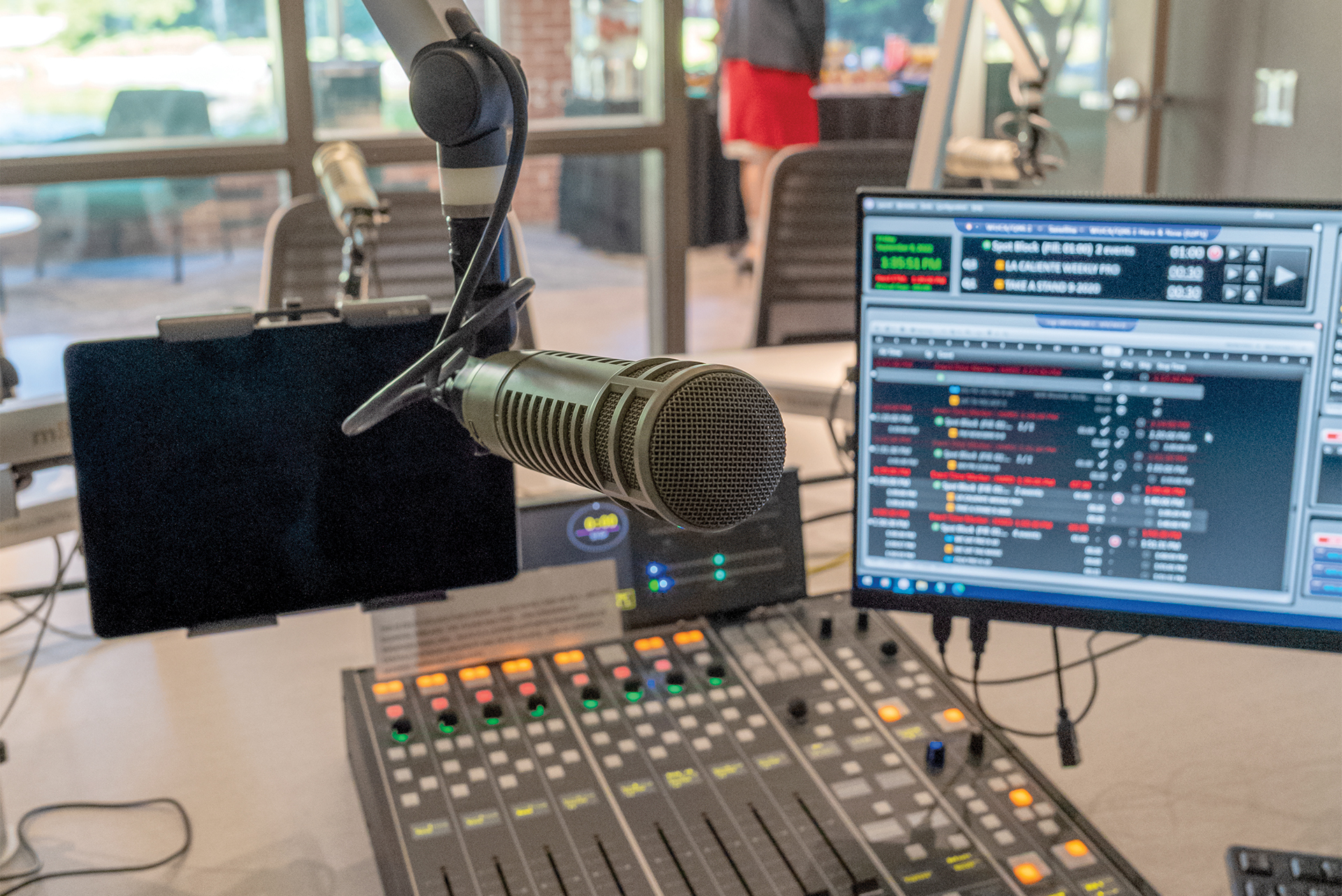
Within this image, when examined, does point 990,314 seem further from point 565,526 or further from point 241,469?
point 241,469

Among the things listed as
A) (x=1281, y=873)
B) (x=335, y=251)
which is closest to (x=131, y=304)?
(x=335, y=251)

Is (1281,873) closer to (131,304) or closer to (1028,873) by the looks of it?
(1028,873)

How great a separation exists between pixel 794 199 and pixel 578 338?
246cm

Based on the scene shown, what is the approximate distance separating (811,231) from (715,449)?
1983 mm

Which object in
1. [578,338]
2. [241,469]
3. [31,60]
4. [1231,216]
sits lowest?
[578,338]

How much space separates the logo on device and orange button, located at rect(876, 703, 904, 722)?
28 cm

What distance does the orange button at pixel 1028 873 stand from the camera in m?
0.78

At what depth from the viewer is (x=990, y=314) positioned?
0.88 metres

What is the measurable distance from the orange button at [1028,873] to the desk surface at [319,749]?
0.15 m

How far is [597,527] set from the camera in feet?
3.58

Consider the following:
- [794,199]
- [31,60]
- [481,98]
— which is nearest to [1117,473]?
[481,98]

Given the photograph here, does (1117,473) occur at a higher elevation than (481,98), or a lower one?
lower

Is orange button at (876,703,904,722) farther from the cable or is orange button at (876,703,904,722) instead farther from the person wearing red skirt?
the person wearing red skirt

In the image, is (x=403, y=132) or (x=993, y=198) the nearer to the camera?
(x=993, y=198)
